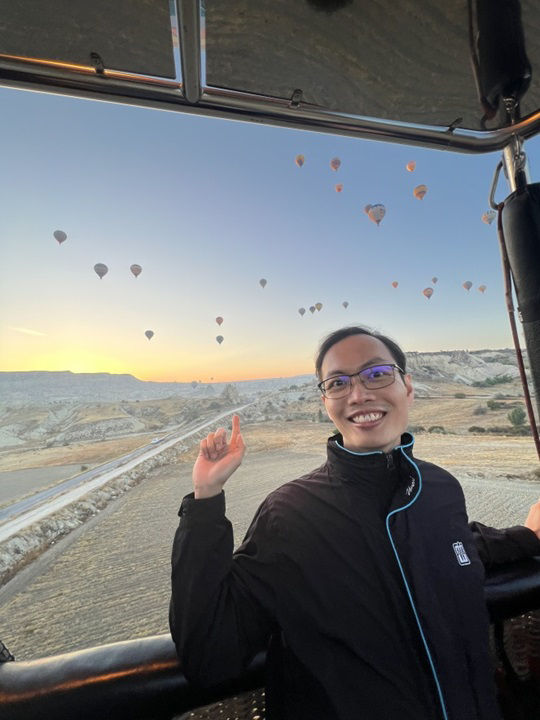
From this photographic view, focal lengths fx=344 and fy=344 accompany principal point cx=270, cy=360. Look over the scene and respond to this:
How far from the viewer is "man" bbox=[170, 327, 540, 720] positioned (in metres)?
0.67

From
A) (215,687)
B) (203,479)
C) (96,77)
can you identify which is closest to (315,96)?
(96,77)

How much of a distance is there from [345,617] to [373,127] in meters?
1.36

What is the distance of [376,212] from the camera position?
7.39 m

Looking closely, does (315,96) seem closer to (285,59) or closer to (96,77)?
(285,59)

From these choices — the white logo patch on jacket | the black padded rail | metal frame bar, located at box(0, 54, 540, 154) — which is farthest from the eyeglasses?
metal frame bar, located at box(0, 54, 540, 154)

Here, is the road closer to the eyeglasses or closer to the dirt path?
the dirt path

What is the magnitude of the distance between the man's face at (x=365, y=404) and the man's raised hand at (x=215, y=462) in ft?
1.01

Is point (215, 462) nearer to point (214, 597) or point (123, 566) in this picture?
point (214, 597)

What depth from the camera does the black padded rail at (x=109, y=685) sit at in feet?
2.16

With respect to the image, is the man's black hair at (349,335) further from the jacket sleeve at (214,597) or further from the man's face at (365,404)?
the jacket sleeve at (214,597)

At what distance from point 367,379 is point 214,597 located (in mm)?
628

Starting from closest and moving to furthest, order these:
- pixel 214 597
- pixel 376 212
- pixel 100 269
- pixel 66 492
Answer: pixel 214 597 → pixel 66 492 → pixel 376 212 → pixel 100 269

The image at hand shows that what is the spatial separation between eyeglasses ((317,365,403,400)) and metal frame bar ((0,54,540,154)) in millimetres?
784

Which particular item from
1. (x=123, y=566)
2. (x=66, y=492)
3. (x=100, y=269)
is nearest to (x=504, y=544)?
(x=123, y=566)
